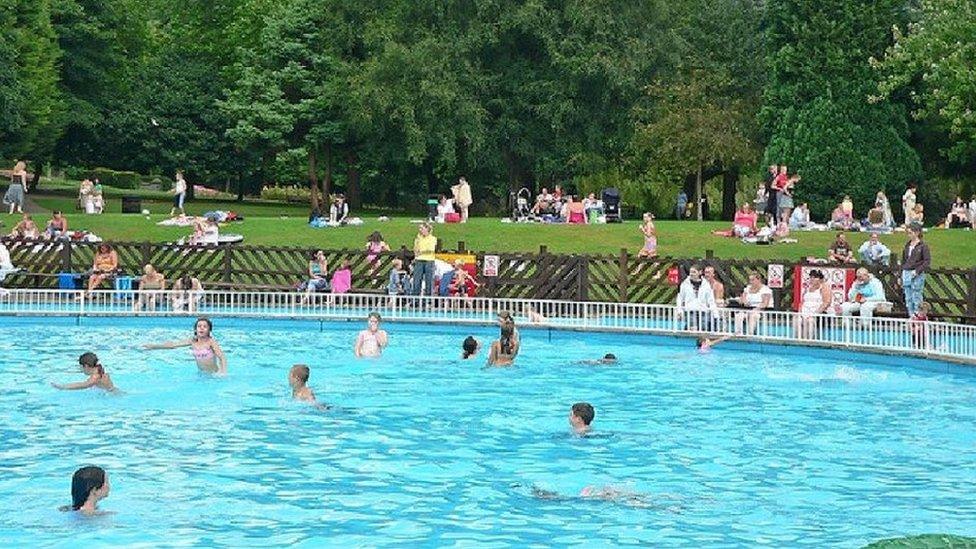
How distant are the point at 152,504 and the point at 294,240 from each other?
31531 mm

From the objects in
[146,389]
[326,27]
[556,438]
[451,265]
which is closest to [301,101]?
[326,27]

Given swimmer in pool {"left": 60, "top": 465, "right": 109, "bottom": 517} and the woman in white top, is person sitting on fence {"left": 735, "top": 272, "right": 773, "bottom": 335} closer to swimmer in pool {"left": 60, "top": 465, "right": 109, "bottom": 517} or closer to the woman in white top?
the woman in white top

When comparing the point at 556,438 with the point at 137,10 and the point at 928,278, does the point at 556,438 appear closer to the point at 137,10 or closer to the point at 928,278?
the point at 928,278

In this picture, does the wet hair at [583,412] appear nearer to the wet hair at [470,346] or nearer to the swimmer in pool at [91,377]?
the swimmer in pool at [91,377]

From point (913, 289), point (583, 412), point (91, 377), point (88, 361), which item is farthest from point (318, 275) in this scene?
point (583, 412)

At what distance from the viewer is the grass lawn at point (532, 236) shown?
44.2 metres

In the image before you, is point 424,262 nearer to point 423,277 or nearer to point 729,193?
point 423,277

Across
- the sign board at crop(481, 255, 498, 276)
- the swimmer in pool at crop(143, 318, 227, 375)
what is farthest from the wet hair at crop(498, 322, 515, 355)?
the sign board at crop(481, 255, 498, 276)

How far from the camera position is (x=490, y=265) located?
3666 centimetres

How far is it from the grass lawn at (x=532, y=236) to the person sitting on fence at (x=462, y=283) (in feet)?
29.7

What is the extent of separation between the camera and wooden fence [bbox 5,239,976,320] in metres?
34.3

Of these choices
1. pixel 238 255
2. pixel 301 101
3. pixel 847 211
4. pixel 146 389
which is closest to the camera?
pixel 146 389

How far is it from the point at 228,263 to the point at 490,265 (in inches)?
250

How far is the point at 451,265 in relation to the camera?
121 feet
